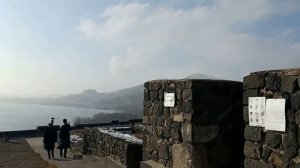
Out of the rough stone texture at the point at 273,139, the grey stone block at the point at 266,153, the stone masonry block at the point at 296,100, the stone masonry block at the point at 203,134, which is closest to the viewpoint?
the stone masonry block at the point at 296,100

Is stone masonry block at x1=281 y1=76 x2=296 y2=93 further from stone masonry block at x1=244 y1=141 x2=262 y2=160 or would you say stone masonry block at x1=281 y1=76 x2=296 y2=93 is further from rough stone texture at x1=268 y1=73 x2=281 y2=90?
stone masonry block at x1=244 y1=141 x2=262 y2=160

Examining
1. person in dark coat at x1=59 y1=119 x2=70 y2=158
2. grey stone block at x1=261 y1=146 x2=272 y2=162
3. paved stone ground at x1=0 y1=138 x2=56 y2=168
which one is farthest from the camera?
person in dark coat at x1=59 y1=119 x2=70 y2=158

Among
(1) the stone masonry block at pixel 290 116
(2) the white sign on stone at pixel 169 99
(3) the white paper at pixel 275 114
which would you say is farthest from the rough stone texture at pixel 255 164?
(2) the white sign on stone at pixel 169 99

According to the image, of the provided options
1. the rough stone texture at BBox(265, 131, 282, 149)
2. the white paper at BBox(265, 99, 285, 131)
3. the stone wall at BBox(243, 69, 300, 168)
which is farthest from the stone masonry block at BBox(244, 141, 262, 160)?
the white paper at BBox(265, 99, 285, 131)

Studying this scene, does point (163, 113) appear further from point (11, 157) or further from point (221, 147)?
point (11, 157)

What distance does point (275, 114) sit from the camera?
5.35 meters

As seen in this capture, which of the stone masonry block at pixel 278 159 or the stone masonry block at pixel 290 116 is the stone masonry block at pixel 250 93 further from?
the stone masonry block at pixel 278 159

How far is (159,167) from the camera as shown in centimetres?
820

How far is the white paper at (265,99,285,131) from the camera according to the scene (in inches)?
206

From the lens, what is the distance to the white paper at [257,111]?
559cm

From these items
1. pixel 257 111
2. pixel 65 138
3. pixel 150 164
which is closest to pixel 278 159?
pixel 257 111

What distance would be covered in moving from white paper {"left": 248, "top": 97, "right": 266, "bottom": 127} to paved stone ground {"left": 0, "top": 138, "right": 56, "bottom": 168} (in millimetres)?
8761

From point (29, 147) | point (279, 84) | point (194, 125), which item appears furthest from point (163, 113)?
point (29, 147)

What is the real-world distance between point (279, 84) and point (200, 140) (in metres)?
2.29
